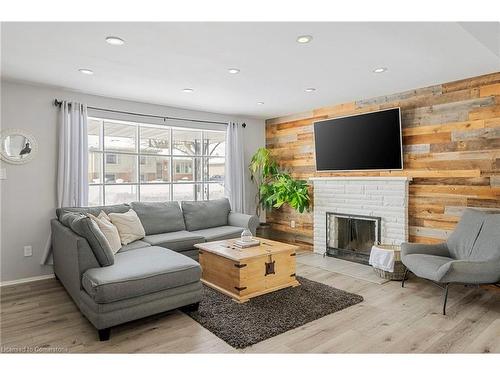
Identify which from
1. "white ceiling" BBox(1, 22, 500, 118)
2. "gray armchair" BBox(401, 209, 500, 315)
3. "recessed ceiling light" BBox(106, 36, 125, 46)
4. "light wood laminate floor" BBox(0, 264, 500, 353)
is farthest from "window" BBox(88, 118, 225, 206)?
"gray armchair" BBox(401, 209, 500, 315)

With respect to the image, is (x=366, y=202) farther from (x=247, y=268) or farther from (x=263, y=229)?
(x=247, y=268)

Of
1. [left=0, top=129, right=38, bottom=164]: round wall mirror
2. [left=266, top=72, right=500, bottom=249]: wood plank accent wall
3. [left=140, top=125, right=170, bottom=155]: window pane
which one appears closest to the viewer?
[left=266, top=72, right=500, bottom=249]: wood plank accent wall

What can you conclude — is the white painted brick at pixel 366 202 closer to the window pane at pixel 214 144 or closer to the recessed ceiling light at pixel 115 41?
the window pane at pixel 214 144

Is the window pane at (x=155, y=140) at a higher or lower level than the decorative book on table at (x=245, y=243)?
higher

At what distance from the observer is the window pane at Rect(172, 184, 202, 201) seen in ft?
17.3

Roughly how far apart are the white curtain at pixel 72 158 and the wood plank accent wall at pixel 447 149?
3.71m

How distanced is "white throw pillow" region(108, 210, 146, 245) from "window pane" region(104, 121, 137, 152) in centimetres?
114

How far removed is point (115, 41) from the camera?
2.56m

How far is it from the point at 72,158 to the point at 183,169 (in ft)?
5.52

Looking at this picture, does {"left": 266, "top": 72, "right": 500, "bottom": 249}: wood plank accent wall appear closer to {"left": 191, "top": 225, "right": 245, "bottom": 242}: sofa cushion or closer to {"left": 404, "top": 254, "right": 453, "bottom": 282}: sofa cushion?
{"left": 404, "top": 254, "right": 453, "bottom": 282}: sofa cushion

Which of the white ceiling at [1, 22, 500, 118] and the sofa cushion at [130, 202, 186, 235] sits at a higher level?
the white ceiling at [1, 22, 500, 118]

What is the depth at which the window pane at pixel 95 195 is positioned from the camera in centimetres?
448

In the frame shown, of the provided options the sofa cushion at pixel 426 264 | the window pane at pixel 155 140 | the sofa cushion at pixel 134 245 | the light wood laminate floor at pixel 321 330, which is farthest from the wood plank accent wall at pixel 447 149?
the sofa cushion at pixel 134 245

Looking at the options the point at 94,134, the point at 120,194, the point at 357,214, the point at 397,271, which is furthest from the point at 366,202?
the point at 94,134
